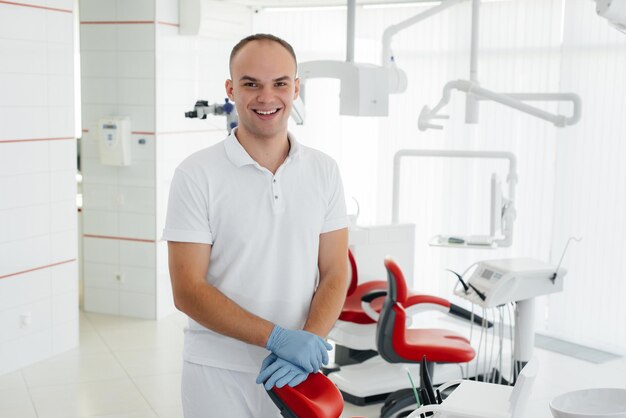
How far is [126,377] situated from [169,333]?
2.85 feet

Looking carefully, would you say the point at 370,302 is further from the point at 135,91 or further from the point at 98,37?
the point at 98,37

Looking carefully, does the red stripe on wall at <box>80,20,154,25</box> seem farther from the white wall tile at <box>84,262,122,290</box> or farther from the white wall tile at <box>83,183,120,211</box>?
the white wall tile at <box>84,262,122,290</box>

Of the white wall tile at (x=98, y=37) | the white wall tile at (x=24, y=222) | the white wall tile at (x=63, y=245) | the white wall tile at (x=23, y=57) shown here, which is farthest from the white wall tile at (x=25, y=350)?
the white wall tile at (x=98, y=37)

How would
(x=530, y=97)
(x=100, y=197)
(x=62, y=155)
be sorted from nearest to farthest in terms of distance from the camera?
(x=530, y=97) → (x=62, y=155) → (x=100, y=197)

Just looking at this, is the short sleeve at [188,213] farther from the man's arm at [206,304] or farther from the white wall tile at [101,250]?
the white wall tile at [101,250]

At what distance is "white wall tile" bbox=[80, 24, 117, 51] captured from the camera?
554 centimetres

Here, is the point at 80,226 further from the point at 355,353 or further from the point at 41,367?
the point at 355,353

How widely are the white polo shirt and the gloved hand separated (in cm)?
9

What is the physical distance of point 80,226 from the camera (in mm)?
6043

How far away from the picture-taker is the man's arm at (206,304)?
6.29 feet

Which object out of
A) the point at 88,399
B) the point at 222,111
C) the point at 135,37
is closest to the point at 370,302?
the point at 222,111

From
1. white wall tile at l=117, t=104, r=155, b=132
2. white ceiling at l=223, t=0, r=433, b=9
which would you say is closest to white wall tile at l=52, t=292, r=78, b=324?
white wall tile at l=117, t=104, r=155, b=132

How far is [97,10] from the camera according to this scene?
18.2 feet

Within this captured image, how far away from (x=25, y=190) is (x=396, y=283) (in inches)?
89.5
